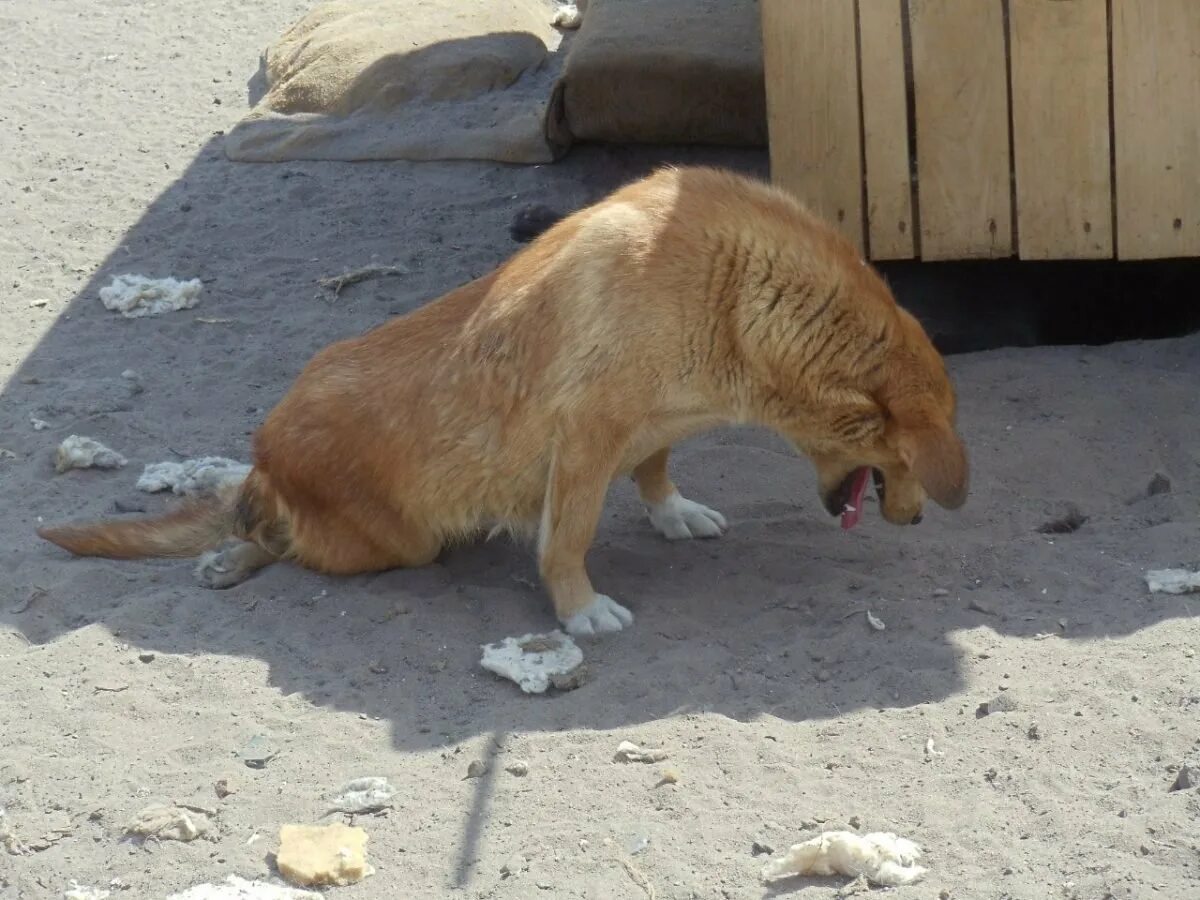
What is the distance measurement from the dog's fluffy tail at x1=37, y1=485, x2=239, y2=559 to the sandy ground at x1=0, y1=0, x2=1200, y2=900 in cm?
10

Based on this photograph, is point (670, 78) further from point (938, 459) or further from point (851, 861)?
point (851, 861)

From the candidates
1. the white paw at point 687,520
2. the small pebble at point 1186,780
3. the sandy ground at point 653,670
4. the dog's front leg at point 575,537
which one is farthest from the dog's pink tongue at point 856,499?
the small pebble at point 1186,780

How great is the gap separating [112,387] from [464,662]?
10.2 feet

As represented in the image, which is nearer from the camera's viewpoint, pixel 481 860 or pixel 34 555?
pixel 481 860

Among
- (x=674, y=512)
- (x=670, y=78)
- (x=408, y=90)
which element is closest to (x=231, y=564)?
(x=674, y=512)

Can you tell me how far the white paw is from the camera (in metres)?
5.86

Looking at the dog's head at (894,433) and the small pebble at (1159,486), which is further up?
the dog's head at (894,433)

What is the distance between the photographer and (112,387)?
284 inches

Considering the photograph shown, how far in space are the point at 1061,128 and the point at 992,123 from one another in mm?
291

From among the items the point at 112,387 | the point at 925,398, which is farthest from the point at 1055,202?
the point at 112,387

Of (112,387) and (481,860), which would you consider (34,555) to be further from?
(481,860)

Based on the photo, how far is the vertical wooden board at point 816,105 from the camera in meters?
6.54

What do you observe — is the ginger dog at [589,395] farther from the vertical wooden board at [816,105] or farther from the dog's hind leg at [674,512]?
the vertical wooden board at [816,105]

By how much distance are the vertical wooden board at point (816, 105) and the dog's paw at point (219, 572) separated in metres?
2.95
